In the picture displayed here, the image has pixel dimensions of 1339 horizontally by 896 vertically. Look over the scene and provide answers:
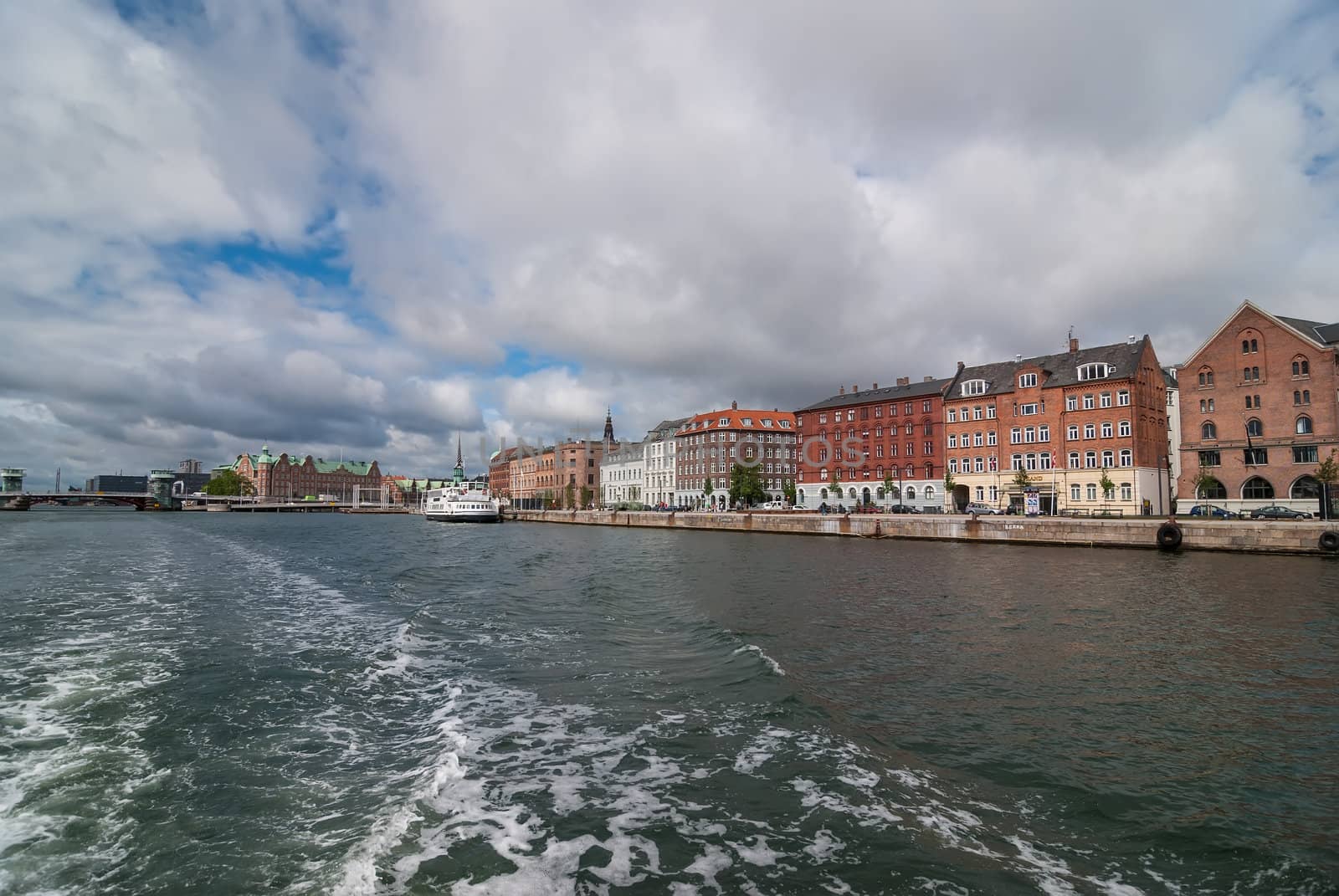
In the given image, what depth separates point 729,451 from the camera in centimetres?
12338

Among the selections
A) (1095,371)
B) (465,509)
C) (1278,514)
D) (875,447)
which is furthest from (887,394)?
(465,509)

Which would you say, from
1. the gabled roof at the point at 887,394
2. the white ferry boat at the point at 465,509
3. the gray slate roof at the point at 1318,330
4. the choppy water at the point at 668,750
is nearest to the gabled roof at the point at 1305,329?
the gray slate roof at the point at 1318,330

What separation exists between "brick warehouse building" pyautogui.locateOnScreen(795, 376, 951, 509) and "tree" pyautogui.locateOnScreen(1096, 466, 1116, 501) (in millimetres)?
18232

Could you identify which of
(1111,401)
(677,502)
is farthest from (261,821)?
(677,502)

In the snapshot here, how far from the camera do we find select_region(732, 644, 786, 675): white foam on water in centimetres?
1386

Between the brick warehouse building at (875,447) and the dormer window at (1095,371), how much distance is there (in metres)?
16.3

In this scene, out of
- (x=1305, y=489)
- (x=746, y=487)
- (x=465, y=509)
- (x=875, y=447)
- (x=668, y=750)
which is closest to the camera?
(x=668, y=750)

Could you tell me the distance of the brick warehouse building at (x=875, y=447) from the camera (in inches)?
3334

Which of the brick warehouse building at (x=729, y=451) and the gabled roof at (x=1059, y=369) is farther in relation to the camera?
the brick warehouse building at (x=729, y=451)

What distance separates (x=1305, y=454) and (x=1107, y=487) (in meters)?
14.5

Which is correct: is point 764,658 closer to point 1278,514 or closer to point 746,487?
point 1278,514

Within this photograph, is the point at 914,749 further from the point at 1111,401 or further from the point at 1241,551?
the point at 1111,401

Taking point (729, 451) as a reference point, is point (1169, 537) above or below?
below

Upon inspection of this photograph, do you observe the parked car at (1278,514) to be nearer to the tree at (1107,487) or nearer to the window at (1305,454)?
the window at (1305,454)
